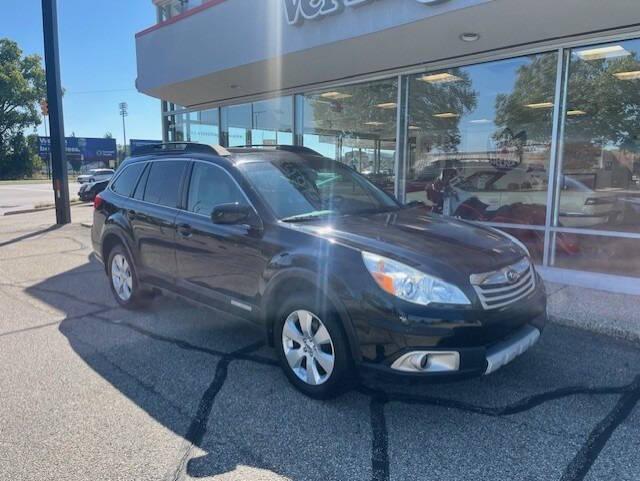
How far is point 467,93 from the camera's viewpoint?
8820mm

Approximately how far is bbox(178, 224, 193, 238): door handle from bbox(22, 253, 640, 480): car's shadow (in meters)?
1.00

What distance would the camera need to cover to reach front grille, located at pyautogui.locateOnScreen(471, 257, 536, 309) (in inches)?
123

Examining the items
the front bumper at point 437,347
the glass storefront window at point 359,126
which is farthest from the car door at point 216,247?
the glass storefront window at point 359,126

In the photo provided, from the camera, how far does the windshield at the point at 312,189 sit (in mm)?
4051

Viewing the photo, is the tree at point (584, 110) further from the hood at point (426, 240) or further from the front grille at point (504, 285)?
the front grille at point (504, 285)

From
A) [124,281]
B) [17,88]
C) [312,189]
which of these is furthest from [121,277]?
[17,88]

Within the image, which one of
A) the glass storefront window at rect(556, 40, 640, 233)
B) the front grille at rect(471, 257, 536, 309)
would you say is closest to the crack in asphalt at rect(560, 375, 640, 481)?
the front grille at rect(471, 257, 536, 309)

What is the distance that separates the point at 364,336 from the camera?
3.09 metres

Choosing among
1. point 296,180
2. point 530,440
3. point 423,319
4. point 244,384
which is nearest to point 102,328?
point 244,384

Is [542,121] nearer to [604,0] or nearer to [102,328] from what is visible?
[604,0]

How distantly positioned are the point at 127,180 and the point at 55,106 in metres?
9.05

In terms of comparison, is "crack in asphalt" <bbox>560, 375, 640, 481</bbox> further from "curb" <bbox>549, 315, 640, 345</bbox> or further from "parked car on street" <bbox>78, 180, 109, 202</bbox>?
"parked car on street" <bbox>78, 180, 109, 202</bbox>

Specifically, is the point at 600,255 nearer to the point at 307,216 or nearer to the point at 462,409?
the point at 462,409

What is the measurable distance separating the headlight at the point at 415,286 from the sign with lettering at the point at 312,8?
15.8 ft
